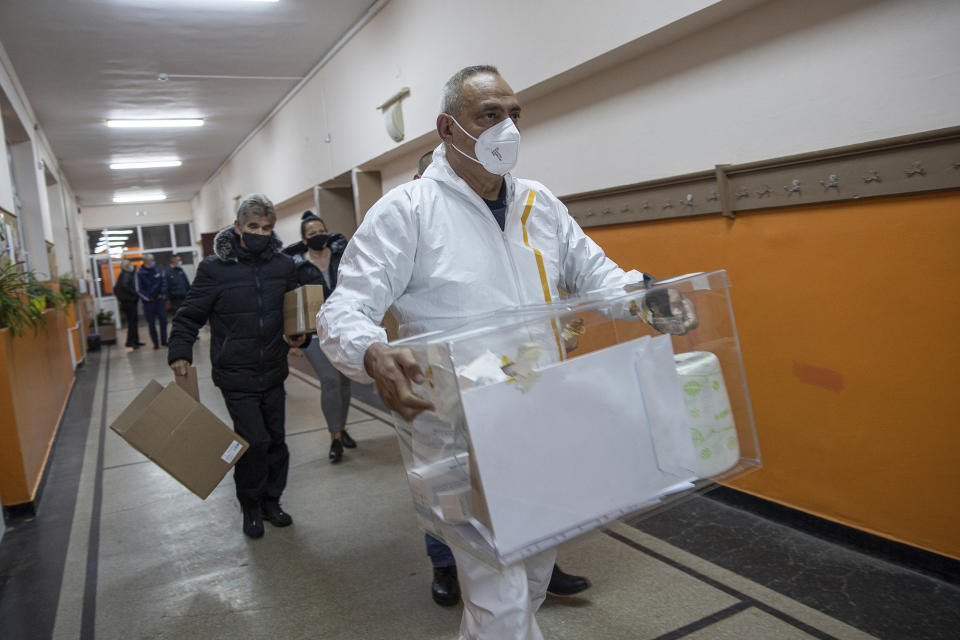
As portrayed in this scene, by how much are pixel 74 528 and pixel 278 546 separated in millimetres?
1237

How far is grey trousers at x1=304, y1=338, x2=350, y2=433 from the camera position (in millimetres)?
4344

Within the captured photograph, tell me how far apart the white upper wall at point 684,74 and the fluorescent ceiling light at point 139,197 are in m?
15.7

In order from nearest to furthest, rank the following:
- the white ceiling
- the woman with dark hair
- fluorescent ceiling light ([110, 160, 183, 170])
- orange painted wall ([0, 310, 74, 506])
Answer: orange painted wall ([0, 310, 74, 506]) < the woman with dark hair < the white ceiling < fluorescent ceiling light ([110, 160, 183, 170])

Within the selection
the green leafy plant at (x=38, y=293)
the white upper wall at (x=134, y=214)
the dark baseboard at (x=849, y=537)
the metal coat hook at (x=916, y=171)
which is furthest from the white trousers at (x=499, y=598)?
the white upper wall at (x=134, y=214)

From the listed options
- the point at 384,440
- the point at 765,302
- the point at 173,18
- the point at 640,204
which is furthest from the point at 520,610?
the point at 173,18

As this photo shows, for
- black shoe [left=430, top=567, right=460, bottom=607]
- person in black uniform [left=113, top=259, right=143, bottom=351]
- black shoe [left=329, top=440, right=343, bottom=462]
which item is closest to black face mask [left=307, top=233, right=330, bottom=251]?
black shoe [left=329, top=440, right=343, bottom=462]

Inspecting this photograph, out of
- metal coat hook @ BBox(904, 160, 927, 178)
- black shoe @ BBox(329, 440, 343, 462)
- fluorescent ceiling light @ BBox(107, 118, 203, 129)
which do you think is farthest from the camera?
fluorescent ceiling light @ BBox(107, 118, 203, 129)

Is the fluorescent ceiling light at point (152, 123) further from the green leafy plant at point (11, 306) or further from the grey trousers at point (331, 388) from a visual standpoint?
the grey trousers at point (331, 388)

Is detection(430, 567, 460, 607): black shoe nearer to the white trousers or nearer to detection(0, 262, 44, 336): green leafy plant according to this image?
the white trousers

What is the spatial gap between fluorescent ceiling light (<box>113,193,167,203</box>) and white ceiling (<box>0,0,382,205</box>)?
7.57 meters

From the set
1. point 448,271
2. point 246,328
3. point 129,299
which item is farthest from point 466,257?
point 129,299

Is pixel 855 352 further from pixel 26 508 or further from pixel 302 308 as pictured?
pixel 26 508

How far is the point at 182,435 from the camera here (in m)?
2.88

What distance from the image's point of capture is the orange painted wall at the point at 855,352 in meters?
2.28
